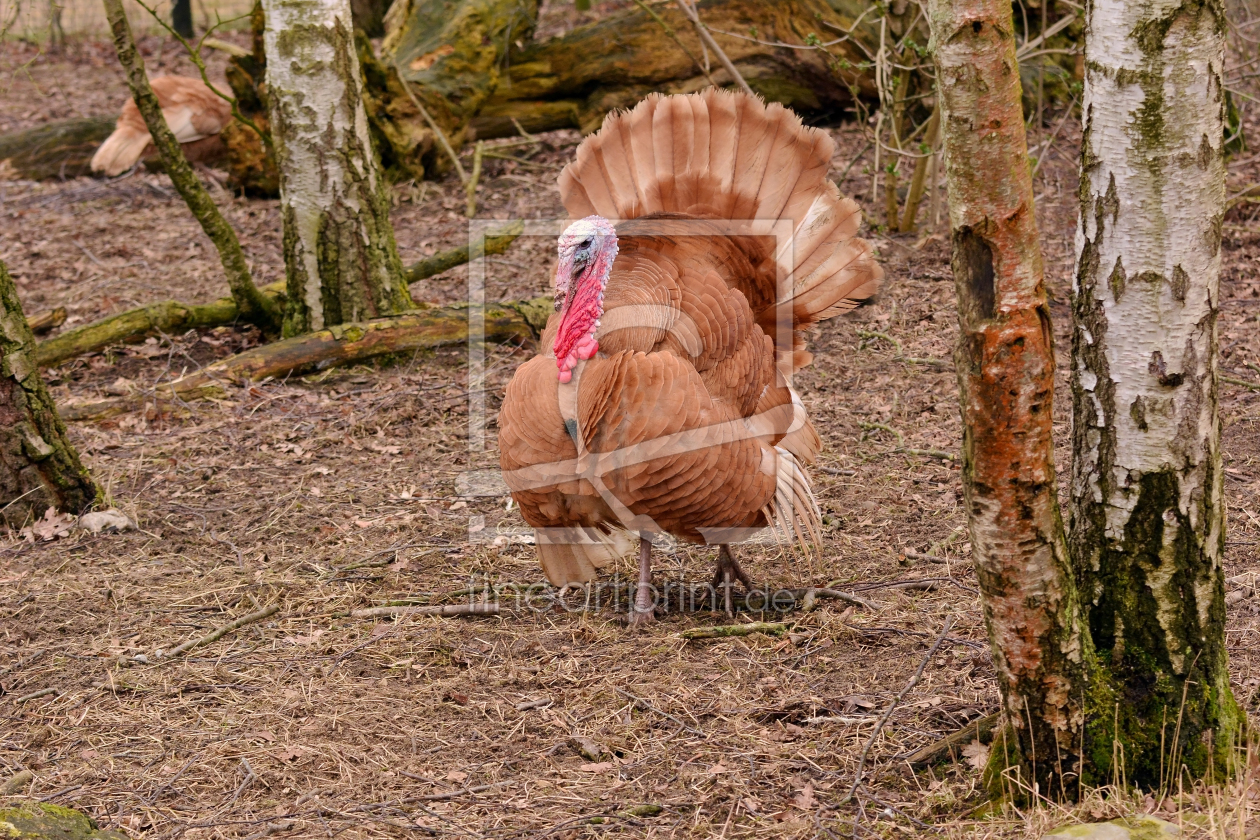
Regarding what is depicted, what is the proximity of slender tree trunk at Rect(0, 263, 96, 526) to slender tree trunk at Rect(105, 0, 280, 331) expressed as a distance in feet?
4.93

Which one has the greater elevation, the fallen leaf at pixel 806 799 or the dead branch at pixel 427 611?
the dead branch at pixel 427 611

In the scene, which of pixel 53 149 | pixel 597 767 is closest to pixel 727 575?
pixel 597 767

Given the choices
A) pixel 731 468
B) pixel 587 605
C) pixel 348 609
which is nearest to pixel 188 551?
pixel 348 609

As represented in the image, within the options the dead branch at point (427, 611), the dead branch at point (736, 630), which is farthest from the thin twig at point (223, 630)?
the dead branch at point (736, 630)

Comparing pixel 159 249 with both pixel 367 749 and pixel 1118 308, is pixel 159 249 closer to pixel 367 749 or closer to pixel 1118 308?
pixel 367 749

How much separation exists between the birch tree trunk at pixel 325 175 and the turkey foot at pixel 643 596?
3.00 metres

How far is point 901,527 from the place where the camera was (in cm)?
484

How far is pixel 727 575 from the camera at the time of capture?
442cm

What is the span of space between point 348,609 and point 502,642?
657 mm

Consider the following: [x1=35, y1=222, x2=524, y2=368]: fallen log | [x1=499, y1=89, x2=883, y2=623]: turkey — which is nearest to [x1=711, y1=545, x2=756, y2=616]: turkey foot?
[x1=499, y1=89, x2=883, y2=623]: turkey

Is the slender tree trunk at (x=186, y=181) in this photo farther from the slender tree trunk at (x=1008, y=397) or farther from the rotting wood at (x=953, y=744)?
the rotting wood at (x=953, y=744)

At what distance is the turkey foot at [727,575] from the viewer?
4.38m

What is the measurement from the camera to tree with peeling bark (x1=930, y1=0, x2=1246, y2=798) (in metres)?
2.36

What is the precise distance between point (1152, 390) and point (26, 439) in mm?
4296
